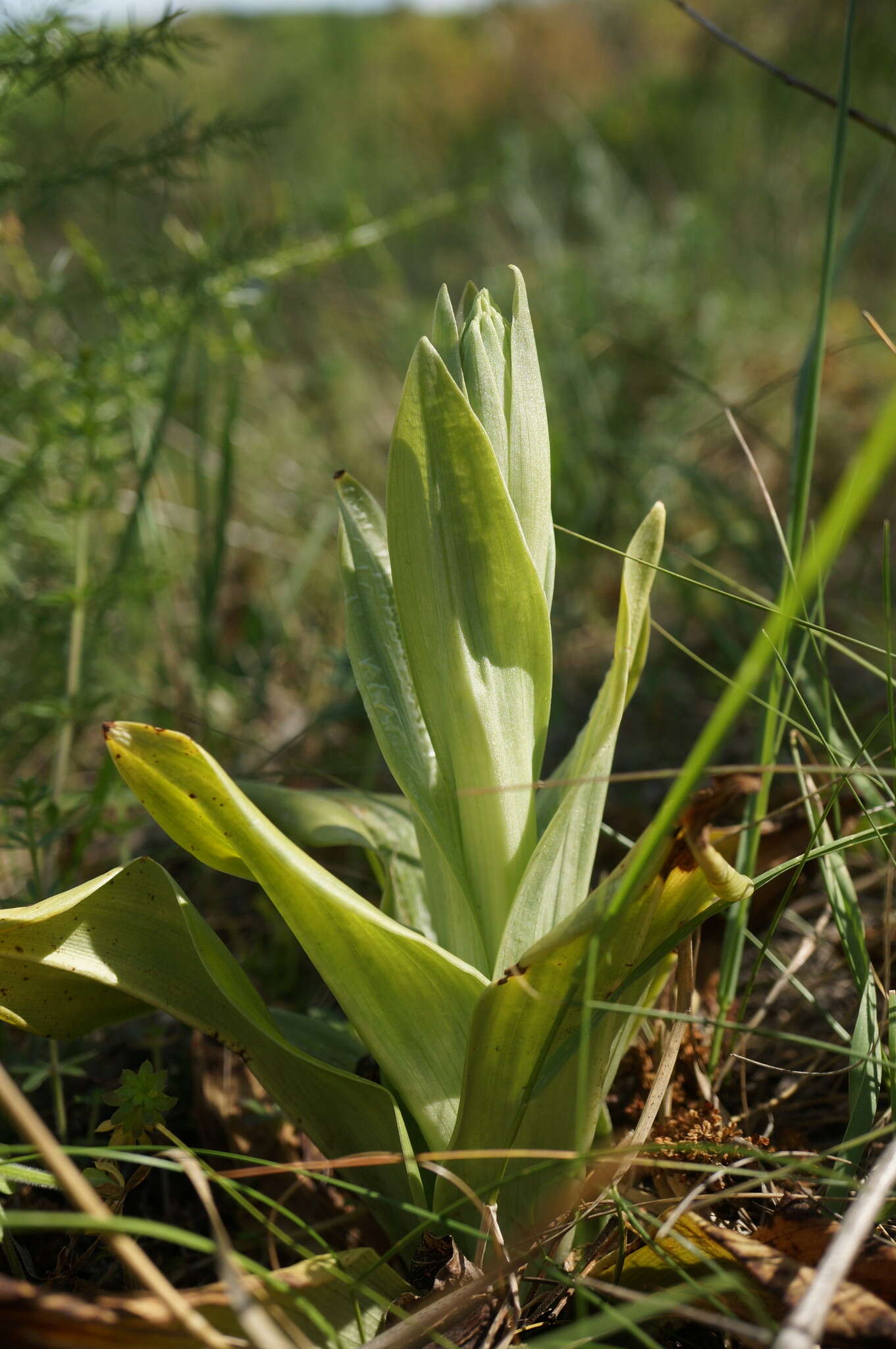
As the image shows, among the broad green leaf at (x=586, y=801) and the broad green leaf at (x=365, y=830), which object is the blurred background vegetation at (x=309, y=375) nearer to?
the broad green leaf at (x=365, y=830)

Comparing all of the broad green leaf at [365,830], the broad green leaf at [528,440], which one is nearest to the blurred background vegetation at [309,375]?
the broad green leaf at [365,830]

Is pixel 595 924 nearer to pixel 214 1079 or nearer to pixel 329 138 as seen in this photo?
pixel 214 1079

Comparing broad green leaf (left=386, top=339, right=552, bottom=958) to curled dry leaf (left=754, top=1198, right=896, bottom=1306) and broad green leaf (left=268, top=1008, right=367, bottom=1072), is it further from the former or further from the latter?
curled dry leaf (left=754, top=1198, right=896, bottom=1306)

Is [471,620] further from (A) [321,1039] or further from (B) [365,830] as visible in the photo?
(A) [321,1039]

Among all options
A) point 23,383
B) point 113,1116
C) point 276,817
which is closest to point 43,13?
point 23,383

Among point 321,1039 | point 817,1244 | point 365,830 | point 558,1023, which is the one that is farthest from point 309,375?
point 817,1244
